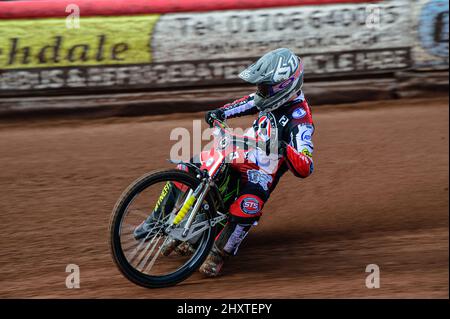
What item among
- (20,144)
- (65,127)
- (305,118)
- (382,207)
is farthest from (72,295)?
(65,127)

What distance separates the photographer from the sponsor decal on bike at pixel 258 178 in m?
4.79

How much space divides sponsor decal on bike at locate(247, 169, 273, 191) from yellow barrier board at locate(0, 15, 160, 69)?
13.1 feet

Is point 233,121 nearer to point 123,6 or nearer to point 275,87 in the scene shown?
point 123,6

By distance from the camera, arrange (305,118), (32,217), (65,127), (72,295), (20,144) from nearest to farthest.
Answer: (72,295) < (305,118) < (32,217) < (20,144) < (65,127)

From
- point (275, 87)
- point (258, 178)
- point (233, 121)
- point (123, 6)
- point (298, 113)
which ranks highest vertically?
point (123, 6)

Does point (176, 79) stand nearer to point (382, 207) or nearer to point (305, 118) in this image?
point (382, 207)

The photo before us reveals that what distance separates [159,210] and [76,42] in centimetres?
422

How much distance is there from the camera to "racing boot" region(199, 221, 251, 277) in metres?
4.79

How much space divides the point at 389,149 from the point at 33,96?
4276 mm

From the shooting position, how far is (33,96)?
8.39 meters

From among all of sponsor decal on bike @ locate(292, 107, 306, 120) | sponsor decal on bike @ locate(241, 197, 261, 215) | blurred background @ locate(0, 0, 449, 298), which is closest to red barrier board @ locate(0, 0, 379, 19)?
blurred background @ locate(0, 0, 449, 298)

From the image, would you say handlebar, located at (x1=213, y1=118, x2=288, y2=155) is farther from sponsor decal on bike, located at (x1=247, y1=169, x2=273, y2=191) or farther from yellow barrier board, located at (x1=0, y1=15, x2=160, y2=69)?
yellow barrier board, located at (x1=0, y1=15, x2=160, y2=69)

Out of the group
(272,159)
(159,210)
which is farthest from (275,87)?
(159,210)

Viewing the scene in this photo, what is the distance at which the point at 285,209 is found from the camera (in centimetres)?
607
